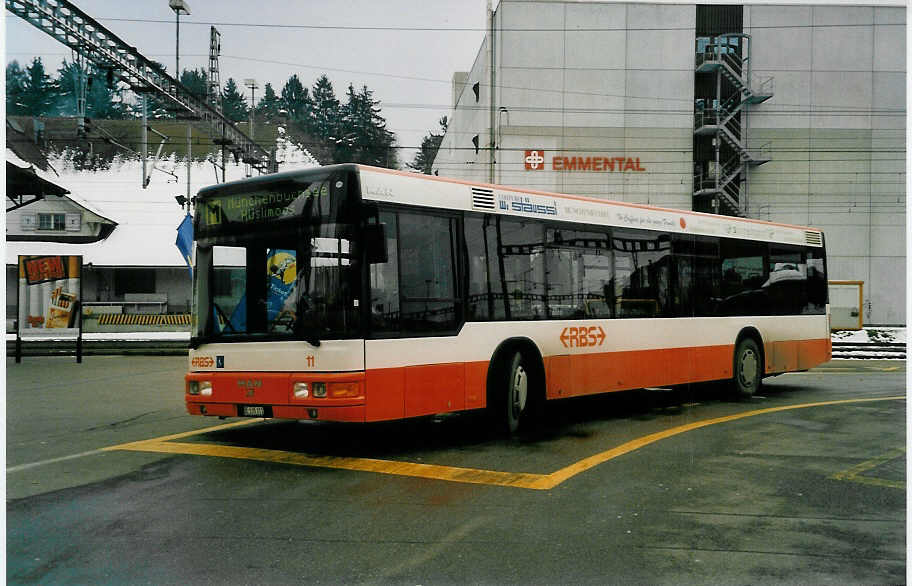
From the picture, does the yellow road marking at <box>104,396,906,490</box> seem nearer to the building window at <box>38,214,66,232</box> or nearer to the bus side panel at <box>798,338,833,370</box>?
the bus side panel at <box>798,338,833,370</box>

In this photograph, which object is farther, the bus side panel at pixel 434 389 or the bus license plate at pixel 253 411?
the bus side panel at pixel 434 389

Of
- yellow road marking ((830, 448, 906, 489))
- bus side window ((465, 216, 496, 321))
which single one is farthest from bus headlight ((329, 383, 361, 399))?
yellow road marking ((830, 448, 906, 489))

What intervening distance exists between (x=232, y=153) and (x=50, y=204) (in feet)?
69.3

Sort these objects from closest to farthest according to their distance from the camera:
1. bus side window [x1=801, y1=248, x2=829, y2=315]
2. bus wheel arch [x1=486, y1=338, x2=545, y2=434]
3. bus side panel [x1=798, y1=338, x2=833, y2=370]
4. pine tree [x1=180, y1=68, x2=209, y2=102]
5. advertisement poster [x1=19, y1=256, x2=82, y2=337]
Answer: bus wheel arch [x1=486, y1=338, x2=545, y2=434], pine tree [x1=180, y1=68, x2=209, y2=102], bus side panel [x1=798, y1=338, x2=833, y2=370], bus side window [x1=801, y1=248, x2=829, y2=315], advertisement poster [x1=19, y1=256, x2=82, y2=337]

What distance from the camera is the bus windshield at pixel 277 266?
8367 mm

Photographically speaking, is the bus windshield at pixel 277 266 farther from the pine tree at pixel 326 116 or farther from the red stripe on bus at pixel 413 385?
the pine tree at pixel 326 116

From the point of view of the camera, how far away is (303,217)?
28.1 feet

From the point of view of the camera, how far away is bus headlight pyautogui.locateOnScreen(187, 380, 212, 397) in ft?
29.9

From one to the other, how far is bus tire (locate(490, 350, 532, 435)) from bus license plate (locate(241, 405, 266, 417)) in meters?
2.65

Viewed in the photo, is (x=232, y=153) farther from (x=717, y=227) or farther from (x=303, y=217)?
(x=303, y=217)

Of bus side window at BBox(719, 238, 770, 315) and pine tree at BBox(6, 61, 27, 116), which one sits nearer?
pine tree at BBox(6, 61, 27, 116)

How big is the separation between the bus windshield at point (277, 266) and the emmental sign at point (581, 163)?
29972 millimetres

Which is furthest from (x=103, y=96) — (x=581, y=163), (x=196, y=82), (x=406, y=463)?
(x=581, y=163)

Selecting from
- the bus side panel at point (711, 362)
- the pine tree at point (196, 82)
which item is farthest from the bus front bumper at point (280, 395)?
the bus side panel at point (711, 362)
